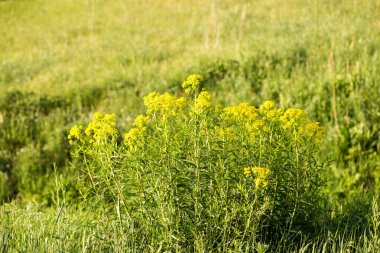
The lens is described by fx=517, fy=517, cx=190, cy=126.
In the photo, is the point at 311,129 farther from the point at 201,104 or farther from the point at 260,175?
the point at 201,104

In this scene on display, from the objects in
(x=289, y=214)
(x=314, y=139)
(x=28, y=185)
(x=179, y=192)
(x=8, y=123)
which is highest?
(x=314, y=139)

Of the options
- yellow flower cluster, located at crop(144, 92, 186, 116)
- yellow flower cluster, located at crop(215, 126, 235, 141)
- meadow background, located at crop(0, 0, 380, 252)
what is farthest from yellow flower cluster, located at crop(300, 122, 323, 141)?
yellow flower cluster, located at crop(144, 92, 186, 116)

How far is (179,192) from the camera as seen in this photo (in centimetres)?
278

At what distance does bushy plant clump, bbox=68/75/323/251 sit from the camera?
8.78 ft

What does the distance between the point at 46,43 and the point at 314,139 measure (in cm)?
1128

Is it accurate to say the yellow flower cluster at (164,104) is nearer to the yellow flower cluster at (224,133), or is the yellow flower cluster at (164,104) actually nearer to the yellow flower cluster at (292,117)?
the yellow flower cluster at (224,133)

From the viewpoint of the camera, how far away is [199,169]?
2668 millimetres

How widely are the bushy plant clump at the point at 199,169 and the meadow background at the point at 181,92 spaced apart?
171 mm

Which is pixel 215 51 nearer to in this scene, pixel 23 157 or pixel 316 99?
pixel 316 99

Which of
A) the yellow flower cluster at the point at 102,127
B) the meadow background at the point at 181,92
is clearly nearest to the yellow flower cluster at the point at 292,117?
the meadow background at the point at 181,92

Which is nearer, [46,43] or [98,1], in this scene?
[46,43]

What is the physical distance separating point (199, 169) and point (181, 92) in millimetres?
5098

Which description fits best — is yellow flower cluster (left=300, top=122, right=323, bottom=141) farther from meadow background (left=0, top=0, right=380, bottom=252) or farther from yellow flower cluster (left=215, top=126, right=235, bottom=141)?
yellow flower cluster (left=215, top=126, right=235, bottom=141)

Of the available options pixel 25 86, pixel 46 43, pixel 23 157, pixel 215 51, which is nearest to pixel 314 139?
pixel 23 157
